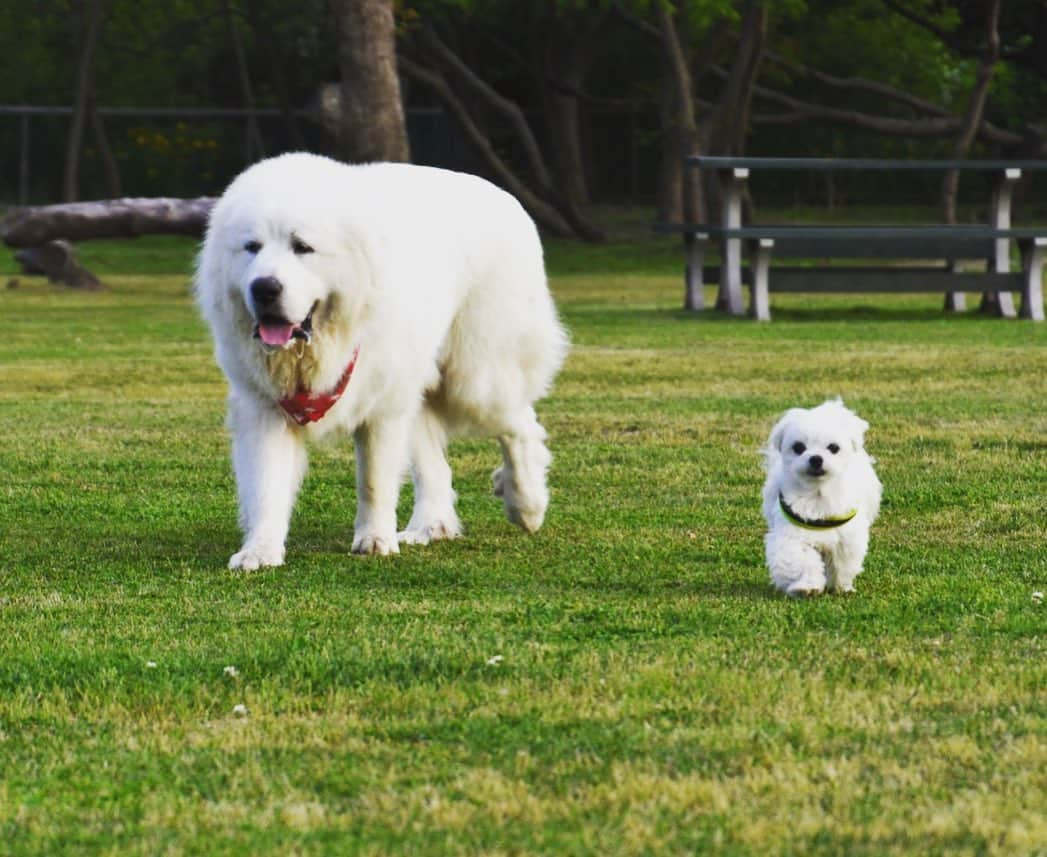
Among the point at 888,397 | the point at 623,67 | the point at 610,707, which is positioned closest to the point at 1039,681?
the point at 610,707

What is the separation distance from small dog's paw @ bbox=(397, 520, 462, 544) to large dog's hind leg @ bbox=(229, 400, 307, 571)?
2.23 ft

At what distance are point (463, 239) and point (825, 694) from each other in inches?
127

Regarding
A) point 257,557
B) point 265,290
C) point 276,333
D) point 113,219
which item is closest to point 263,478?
point 257,557

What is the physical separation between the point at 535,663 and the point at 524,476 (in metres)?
2.65

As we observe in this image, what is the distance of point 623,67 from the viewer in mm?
45500

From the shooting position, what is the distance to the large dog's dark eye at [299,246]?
695cm

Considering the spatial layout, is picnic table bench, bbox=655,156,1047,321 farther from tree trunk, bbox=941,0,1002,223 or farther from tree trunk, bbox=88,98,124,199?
tree trunk, bbox=88,98,124,199

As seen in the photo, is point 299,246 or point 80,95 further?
point 80,95

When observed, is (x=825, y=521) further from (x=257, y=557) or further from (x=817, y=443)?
(x=257, y=557)

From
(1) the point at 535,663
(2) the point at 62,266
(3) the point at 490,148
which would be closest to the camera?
(1) the point at 535,663

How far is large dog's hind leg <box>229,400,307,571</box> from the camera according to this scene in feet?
23.6

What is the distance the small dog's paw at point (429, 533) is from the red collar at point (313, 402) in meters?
0.78

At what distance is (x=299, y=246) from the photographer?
6.97 metres

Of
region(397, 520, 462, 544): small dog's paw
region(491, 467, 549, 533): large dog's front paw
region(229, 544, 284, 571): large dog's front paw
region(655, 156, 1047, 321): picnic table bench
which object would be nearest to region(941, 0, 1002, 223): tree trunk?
region(655, 156, 1047, 321): picnic table bench
